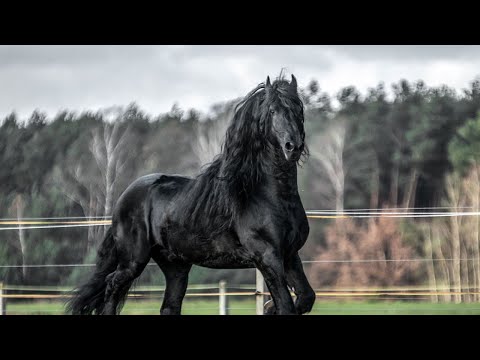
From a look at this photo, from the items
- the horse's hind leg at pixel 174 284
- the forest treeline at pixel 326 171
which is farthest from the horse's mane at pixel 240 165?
the forest treeline at pixel 326 171

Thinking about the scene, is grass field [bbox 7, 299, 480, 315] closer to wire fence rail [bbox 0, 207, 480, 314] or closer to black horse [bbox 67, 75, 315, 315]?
wire fence rail [bbox 0, 207, 480, 314]

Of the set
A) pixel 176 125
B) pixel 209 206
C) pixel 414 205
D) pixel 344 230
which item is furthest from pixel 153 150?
pixel 209 206

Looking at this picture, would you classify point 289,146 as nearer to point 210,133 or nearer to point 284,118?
point 284,118

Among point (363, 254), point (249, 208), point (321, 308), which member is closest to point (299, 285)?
point (249, 208)

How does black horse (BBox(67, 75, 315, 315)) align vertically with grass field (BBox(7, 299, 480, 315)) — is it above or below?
above

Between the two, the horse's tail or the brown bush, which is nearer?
the horse's tail

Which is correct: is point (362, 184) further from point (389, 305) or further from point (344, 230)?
point (389, 305)

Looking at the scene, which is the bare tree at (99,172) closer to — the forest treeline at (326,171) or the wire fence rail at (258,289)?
the forest treeline at (326,171)

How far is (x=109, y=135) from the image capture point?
1723cm

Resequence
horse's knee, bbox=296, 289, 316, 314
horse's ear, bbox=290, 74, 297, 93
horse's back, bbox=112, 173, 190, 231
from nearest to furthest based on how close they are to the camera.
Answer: horse's knee, bbox=296, 289, 316, 314, horse's ear, bbox=290, 74, 297, 93, horse's back, bbox=112, 173, 190, 231

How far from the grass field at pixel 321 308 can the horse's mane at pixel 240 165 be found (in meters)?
5.54

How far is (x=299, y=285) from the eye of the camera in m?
4.25

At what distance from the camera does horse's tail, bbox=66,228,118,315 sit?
17.5 feet

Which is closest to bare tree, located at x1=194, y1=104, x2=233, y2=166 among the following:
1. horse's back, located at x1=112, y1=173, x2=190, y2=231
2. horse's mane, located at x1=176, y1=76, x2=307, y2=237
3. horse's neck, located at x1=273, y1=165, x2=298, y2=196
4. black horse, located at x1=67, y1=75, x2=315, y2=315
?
horse's back, located at x1=112, y1=173, x2=190, y2=231
